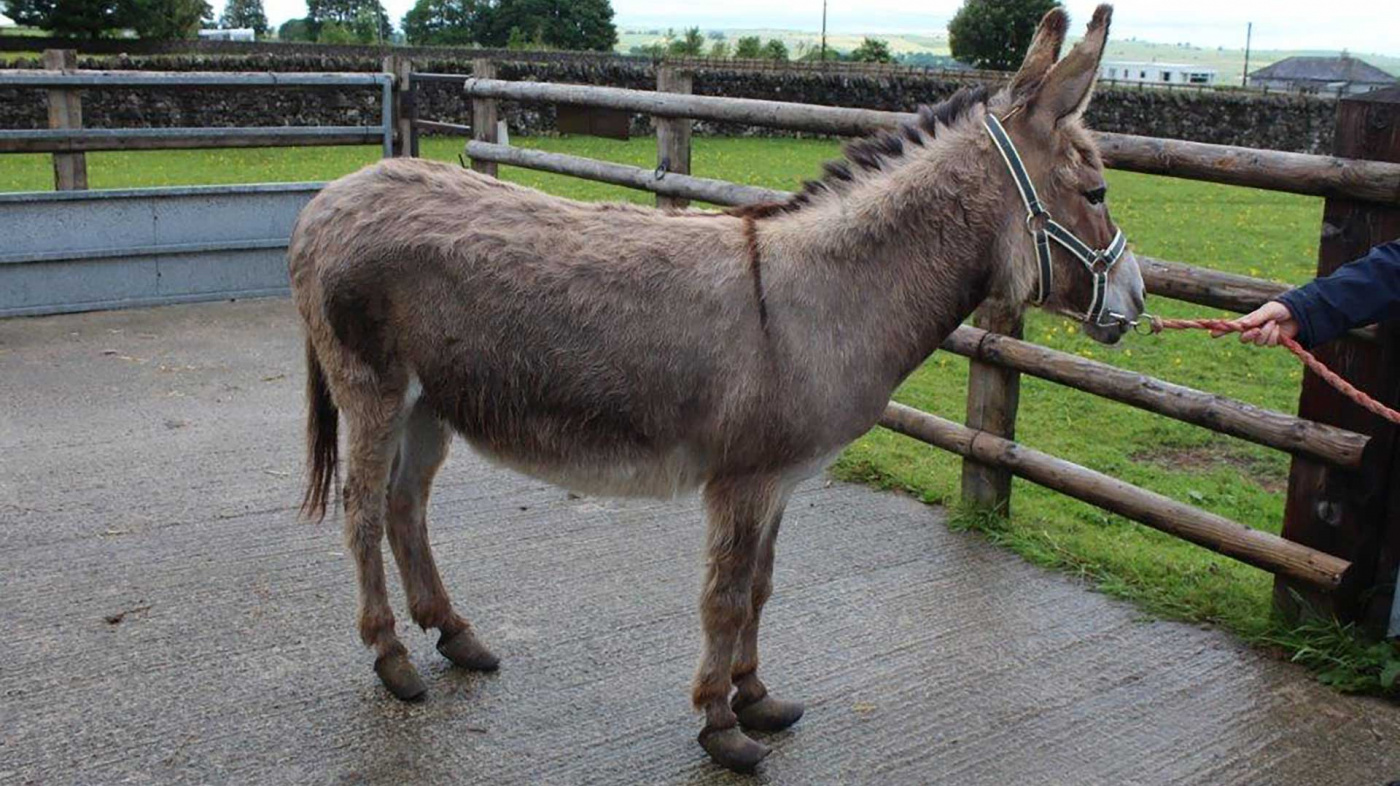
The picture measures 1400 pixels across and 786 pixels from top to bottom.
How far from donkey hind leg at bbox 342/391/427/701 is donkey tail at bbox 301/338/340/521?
27 cm

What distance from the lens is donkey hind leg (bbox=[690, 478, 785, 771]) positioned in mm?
3559

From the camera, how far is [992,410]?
548cm

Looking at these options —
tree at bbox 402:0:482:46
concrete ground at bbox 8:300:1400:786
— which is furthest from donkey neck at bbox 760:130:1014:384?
tree at bbox 402:0:482:46

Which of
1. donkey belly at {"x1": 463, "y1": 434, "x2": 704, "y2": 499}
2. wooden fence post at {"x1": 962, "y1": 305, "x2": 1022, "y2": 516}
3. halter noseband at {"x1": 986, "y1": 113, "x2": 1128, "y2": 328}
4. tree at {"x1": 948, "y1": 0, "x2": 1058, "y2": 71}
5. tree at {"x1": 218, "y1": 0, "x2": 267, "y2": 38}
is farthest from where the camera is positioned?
tree at {"x1": 218, "y1": 0, "x2": 267, "y2": 38}

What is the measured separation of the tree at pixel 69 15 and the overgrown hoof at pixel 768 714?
42.5 m

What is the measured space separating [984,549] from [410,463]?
2.43 m

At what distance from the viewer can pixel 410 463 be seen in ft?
13.6

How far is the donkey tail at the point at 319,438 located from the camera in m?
4.21

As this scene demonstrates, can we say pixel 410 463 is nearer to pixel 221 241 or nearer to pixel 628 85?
pixel 221 241

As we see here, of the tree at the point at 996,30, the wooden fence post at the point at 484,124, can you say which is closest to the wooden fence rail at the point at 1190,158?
the wooden fence post at the point at 484,124

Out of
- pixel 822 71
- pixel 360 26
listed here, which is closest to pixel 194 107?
pixel 822 71

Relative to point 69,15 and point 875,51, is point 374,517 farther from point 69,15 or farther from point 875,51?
point 875,51

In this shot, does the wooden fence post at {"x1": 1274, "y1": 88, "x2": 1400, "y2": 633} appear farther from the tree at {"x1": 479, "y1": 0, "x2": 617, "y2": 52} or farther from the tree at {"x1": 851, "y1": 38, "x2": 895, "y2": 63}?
the tree at {"x1": 479, "y1": 0, "x2": 617, "y2": 52}

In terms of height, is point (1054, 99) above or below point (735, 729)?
above
